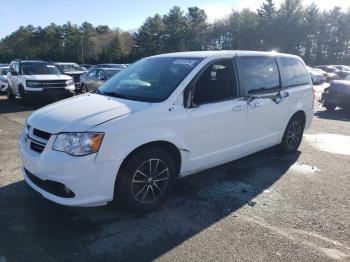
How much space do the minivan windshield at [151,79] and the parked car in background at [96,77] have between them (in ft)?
30.7

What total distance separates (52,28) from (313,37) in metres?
52.4

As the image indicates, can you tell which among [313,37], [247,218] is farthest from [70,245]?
[313,37]

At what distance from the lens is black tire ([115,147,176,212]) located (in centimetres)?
390

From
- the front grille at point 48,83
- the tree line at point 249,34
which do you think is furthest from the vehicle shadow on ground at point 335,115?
the tree line at point 249,34

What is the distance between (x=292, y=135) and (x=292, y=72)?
3.75 ft

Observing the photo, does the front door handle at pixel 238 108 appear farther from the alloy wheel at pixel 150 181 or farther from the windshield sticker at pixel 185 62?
Answer: the alloy wheel at pixel 150 181

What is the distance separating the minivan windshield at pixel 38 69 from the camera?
13949 millimetres

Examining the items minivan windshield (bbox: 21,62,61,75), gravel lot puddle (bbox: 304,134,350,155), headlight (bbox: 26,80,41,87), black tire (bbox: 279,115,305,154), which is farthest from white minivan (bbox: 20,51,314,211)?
minivan windshield (bbox: 21,62,61,75)

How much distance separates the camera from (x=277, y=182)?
5.24 metres

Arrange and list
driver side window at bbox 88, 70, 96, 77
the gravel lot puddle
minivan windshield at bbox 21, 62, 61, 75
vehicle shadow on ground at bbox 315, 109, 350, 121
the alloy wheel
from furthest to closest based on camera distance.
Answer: driver side window at bbox 88, 70, 96, 77, minivan windshield at bbox 21, 62, 61, 75, vehicle shadow on ground at bbox 315, 109, 350, 121, the gravel lot puddle, the alloy wheel

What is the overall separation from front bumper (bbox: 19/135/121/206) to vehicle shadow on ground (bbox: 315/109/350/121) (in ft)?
31.5

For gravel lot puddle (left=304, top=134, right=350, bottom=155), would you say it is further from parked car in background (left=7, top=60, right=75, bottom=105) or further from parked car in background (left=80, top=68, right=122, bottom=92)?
parked car in background (left=7, top=60, right=75, bottom=105)

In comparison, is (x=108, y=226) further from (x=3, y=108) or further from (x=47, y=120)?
(x=3, y=108)

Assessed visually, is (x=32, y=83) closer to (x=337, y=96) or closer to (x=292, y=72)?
(x=292, y=72)
